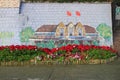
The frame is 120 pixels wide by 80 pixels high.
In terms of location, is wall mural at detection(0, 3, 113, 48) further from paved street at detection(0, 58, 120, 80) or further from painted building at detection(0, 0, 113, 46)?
paved street at detection(0, 58, 120, 80)

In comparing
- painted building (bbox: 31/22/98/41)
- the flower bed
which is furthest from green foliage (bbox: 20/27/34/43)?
the flower bed

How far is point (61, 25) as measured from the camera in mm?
18516

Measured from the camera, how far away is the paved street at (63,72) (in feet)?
41.3

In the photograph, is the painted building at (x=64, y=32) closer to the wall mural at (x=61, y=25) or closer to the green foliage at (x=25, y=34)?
the wall mural at (x=61, y=25)

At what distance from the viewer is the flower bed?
51.3 ft

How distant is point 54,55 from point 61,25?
279 cm

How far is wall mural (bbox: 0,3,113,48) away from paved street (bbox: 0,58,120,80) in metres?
3.13

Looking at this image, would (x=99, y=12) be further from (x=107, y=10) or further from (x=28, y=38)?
(x=28, y=38)

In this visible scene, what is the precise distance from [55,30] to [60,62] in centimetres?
304

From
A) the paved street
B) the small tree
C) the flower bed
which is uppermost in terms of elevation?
the small tree

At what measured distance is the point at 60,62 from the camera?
15734 millimetres

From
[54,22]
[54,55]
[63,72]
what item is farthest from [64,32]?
[63,72]

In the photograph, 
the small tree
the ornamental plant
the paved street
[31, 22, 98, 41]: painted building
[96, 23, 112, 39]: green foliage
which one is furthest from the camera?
[96, 23, 112, 39]: green foliage

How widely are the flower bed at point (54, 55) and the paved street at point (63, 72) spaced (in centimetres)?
57
